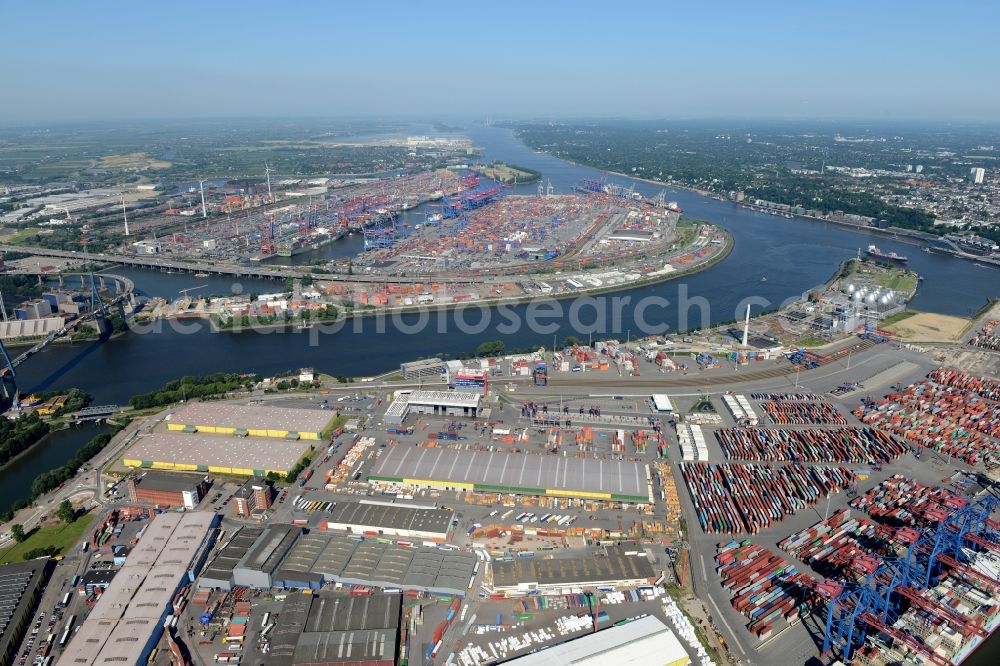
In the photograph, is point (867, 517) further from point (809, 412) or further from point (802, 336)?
point (802, 336)

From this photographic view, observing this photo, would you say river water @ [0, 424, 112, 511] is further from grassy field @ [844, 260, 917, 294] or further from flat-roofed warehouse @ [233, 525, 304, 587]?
grassy field @ [844, 260, 917, 294]

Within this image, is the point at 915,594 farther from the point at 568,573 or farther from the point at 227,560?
the point at 227,560

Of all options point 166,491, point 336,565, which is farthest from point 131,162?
point 336,565

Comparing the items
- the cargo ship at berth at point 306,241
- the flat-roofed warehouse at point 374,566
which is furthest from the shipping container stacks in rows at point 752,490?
the cargo ship at berth at point 306,241

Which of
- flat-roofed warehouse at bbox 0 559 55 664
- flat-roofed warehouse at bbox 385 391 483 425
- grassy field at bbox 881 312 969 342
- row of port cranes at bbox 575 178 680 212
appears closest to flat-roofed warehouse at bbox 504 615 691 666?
flat-roofed warehouse at bbox 0 559 55 664

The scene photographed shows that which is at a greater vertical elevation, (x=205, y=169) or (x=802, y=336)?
(x=205, y=169)

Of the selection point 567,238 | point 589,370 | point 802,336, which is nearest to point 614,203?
point 567,238

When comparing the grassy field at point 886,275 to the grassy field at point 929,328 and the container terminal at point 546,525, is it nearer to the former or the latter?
the grassy field at point 929,328
